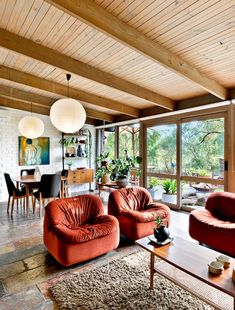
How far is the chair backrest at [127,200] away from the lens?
352 cm

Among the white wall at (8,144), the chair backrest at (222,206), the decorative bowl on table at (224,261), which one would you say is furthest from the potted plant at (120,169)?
the decorative bowl on table at (224,261)

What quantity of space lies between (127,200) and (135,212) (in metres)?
0.38

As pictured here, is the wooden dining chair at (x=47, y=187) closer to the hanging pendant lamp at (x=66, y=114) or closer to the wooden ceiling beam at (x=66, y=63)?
the hanging pendant lamp at (x=66, y=114)

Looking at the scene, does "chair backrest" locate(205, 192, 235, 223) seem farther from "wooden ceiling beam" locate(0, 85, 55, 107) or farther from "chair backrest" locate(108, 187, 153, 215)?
"wooden ceiling beam" locate(0, 85, 55, 107)

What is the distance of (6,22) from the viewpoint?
2582 mm

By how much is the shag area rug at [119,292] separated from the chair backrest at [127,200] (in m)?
1.08

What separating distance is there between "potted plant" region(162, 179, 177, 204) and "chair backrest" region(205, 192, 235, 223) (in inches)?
68.9

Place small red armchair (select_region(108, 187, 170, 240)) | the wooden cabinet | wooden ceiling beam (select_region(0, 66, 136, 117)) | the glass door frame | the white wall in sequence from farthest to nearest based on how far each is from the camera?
the wooden cabinet
the white wall
the glass door frame
wooden ceiling beam (select_region(0, 66, 136, 117))
small red armchair (select_region(108, 187, 170, 240))

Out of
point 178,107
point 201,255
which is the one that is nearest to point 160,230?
point 201,255

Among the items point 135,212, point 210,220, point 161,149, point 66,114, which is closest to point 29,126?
point 66,114

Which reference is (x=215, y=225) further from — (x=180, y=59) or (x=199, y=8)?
(x=199, y=8)

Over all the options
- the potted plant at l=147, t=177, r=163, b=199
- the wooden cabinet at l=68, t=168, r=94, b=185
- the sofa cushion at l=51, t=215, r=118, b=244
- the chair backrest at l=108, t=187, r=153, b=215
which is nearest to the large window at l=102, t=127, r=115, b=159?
the wooden cabinet at l=68, t=168, r=94, b=185

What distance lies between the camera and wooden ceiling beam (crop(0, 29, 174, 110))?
2828 mm

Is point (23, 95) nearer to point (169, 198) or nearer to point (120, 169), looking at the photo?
point (120, 169)
